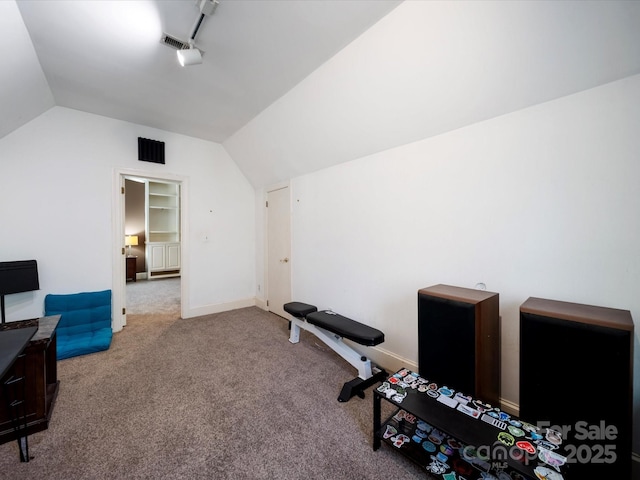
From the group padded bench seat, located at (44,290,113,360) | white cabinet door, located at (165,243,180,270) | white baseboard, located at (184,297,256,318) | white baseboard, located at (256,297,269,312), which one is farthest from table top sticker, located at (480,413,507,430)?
white cabinet door, located at (165,243,180,270)

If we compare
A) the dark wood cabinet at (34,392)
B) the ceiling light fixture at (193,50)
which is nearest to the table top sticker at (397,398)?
the dark wood cabinet at (34,392)

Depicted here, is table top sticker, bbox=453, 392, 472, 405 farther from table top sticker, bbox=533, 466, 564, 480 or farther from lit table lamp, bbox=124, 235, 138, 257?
lit table lamp, bbox=124, 235, 138, 257

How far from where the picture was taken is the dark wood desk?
139 cm

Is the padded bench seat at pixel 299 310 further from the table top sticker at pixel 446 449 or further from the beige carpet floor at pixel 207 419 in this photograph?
the table top sticker at pixel 446 449

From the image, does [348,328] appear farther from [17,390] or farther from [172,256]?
[172,256]

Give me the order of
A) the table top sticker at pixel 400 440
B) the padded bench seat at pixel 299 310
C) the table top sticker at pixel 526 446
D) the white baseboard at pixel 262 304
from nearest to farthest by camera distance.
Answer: the table top sticker at pixel 526 446, the table top sticker at pixel 400 440, the padded bench seat at pixel 299 310, the white baseboard at pixel 262 304

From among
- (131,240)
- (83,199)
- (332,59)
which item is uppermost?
(332,59)

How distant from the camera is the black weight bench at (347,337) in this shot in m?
2.11

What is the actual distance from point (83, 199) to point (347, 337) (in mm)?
3725

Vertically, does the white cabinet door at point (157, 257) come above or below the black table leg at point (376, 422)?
above

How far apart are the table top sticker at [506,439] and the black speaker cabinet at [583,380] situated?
25 centimetres

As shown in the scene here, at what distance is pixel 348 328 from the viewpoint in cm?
238

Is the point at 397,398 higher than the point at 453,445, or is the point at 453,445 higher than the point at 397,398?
the point at 397,398

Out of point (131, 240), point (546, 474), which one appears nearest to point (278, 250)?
point (546, 474)
